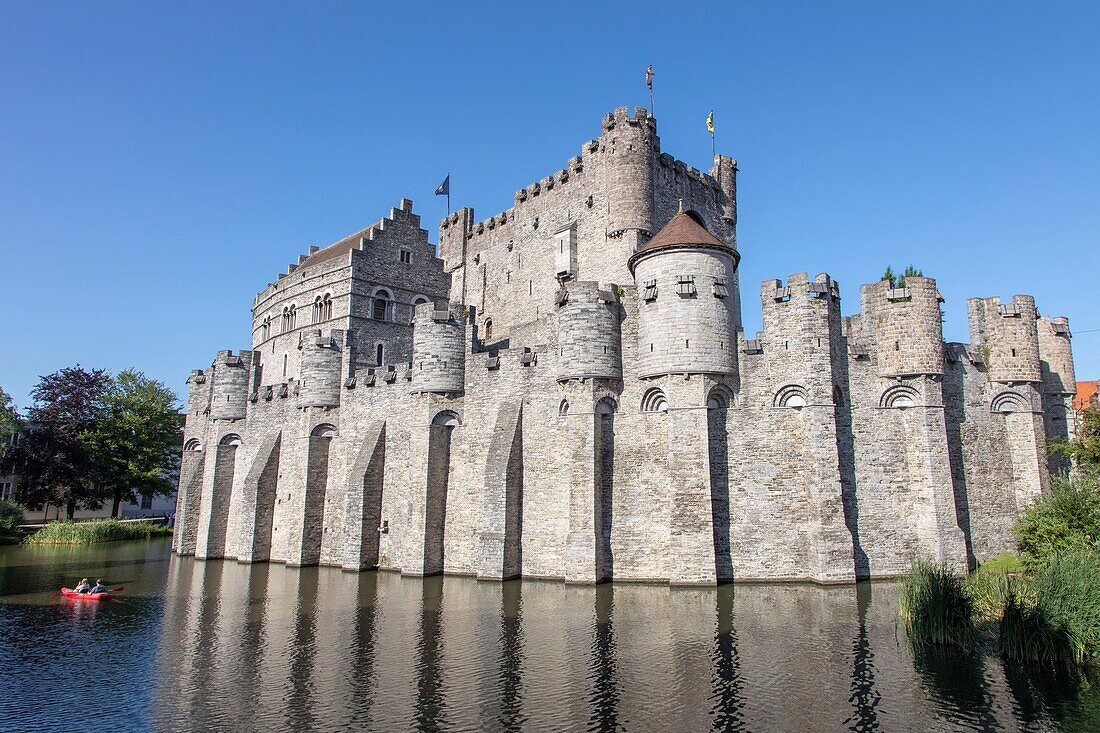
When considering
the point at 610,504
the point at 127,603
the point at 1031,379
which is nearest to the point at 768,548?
the point at 610,504

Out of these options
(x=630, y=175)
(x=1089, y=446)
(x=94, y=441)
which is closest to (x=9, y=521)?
(x=94, y=441)

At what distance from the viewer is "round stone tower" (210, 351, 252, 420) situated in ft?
124

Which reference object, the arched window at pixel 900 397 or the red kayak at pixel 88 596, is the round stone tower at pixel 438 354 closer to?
the red kayak at pixel 88 596

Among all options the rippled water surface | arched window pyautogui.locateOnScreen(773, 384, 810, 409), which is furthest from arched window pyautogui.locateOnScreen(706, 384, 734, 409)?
the rippled water surface

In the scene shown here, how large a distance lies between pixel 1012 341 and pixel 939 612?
1368cm

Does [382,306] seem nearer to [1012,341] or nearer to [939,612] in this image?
[1012,341]

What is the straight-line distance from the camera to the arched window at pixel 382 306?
138 feet

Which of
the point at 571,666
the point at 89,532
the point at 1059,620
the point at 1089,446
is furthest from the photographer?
the point at 89,532

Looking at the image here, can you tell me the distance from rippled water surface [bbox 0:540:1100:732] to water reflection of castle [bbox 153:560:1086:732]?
0.17 feet

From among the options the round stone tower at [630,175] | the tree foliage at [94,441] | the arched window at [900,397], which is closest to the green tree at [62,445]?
the tree foliage at [94,441]

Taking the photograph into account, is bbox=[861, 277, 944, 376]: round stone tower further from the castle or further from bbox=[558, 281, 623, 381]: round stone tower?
bbox=[558, 281, 623, 381]: round stone tower

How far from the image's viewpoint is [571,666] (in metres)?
14.0

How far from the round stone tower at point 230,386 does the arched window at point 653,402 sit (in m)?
23.6

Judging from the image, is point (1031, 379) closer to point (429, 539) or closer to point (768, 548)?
point (768, 548)
